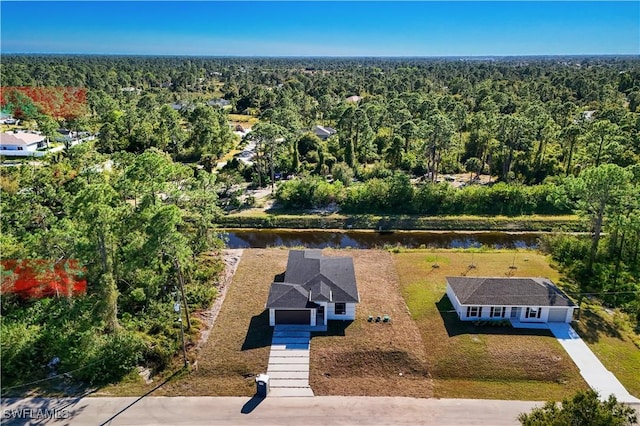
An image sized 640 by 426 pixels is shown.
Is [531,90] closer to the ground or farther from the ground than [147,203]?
farther from the ground

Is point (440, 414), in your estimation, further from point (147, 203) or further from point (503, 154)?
point (503, 154)

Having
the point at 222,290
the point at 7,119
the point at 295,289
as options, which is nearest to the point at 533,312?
the point at 295,289

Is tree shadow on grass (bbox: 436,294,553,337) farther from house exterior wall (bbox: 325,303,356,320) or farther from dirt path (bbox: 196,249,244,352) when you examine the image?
dirt path (bbox: 196,249,244,352)

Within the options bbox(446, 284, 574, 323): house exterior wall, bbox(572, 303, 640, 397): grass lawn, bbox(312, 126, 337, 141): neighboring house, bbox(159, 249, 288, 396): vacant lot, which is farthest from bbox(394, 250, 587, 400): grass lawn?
bbox(312, 126, 337, 141): neighboring house

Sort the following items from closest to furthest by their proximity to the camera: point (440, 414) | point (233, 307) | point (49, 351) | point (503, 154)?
point (440, 414) < point (49, 351) < point (233, 307) < point (503, 154)

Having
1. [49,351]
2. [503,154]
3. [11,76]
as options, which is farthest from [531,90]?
[11,76]
